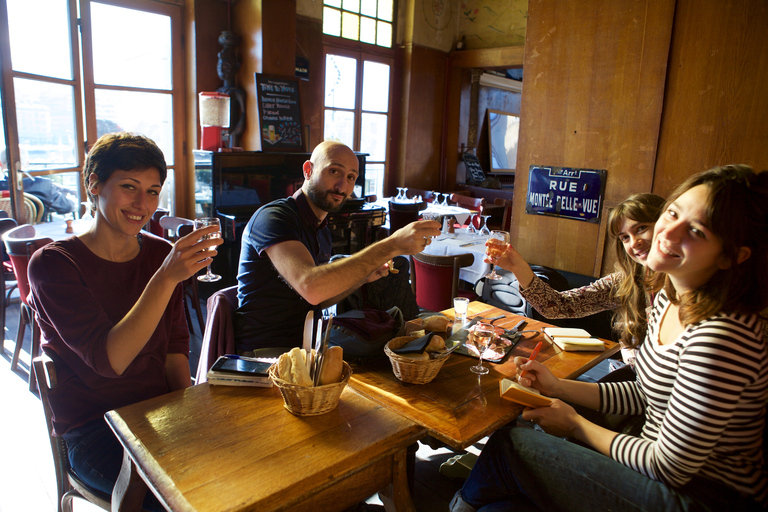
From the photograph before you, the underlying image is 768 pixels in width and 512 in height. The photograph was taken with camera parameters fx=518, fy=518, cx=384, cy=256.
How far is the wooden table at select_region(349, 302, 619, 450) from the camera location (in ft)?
4.67

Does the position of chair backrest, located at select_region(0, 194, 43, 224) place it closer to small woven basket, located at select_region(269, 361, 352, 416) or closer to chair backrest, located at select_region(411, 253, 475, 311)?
chair backrest, located at select_region(411, 253, 475, 311)

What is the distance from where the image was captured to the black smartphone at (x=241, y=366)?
1506 mm

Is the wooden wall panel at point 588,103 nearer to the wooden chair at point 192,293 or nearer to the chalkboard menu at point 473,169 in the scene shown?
the wooden chair at point 192,293

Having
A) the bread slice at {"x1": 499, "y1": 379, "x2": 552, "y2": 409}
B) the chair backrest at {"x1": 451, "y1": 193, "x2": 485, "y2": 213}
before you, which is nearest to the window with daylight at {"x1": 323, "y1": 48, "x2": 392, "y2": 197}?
the chair backrest at {"x1": 451, "y1": 193, "x2": 485, "y2": 213}

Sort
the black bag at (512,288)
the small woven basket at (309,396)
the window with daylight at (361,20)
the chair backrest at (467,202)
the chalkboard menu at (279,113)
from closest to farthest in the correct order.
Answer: the small woven basket at (309,396) → the black bag at (512,288) → the chalkboard menu at (279,113) → the chair backrest at (467,202) → the window with daylight at (361,20)

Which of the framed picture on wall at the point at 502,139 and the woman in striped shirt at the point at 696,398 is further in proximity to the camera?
the framed picture on wall at the point at 502,139

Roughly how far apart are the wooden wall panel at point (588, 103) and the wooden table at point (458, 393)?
1.73 m

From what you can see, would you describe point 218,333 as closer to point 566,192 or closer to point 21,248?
point 21,248

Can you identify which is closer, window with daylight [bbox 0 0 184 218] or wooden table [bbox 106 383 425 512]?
wooden table [bbox 106 383 425 512]

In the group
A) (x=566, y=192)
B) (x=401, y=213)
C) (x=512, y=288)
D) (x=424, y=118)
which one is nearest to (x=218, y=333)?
(x=512, y=288)

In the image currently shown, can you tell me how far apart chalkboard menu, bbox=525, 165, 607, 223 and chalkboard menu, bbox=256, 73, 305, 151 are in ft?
9.88

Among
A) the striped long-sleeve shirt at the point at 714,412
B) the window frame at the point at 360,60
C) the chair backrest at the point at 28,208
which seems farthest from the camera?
the window frame at the point at 360,60

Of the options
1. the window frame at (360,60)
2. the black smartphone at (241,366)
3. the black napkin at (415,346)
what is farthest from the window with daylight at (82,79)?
the black napkin at (415,346)

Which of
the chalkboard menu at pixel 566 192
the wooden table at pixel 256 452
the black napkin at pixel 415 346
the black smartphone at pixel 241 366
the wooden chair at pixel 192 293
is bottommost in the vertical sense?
the wooden chair at pixel 192 293
